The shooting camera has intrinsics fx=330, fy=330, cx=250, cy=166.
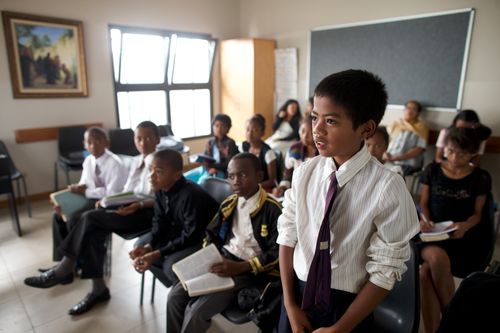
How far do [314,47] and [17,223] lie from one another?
4200mm

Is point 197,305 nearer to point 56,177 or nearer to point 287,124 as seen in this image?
point 56,177

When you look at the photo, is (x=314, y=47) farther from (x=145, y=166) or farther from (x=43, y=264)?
(x=43, y=264)

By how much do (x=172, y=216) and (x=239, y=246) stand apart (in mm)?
498

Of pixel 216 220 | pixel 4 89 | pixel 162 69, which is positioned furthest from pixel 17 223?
pixel 162 69

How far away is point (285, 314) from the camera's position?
42.1 inches

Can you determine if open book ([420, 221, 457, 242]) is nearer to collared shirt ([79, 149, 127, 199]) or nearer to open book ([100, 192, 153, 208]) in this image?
open book ([100, 192, 153, 208])

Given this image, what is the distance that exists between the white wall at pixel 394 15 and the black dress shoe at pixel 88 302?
3.67m

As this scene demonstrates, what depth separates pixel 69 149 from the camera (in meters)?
4.07

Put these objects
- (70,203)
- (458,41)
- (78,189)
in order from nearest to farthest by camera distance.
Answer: (70,203), (78,189), (458,41)

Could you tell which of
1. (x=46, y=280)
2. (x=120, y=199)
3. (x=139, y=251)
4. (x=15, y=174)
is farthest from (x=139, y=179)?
(x=15, y=174)

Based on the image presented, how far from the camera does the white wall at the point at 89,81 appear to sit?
370 cm

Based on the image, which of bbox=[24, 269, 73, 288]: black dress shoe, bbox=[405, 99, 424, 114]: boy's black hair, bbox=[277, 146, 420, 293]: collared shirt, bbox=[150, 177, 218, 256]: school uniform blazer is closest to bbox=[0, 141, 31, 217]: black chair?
bbox=[24, 269, 73, 288]: black dress shoe

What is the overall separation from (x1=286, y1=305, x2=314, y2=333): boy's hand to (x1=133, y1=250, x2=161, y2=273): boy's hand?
36.4 inches

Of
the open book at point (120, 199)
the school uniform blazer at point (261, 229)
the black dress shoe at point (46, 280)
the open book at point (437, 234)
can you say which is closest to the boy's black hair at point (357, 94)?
the school uniform blazer at point (261, 229)
